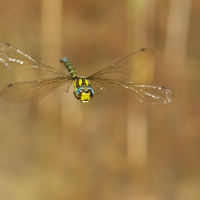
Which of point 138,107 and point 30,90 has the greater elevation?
point 30,90

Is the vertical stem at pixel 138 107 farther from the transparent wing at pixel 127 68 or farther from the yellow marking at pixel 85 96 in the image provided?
the yellow marking at pixel 85 96

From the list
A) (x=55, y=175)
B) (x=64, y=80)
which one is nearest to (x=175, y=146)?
(x=55, y=175)

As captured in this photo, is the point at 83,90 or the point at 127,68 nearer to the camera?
the point at 83,90

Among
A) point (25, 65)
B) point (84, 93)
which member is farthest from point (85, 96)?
point (25, 65)

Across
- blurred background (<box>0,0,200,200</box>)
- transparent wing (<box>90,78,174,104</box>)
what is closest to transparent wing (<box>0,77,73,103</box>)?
transparent wing (<box>90,78,174,104</box>)

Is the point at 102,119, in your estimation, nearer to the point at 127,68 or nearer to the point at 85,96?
the point at 127,68

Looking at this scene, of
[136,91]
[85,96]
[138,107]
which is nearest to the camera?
[85,96]

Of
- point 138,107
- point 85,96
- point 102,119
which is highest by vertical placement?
point 85,96
